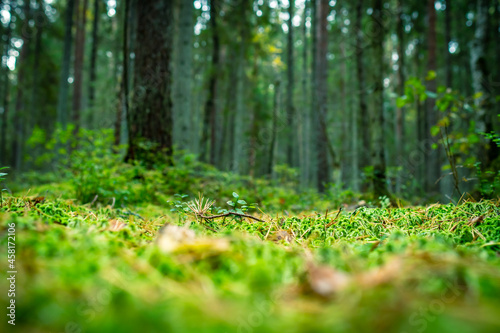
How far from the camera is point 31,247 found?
817 millimetres

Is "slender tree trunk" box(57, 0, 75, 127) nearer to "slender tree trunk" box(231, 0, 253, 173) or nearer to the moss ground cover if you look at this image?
"slender tree trunk" box(231, 0, 253, 173)

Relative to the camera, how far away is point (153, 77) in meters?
5.89

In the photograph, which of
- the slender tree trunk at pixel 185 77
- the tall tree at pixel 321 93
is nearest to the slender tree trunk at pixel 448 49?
the tall tree at pixel 321 93

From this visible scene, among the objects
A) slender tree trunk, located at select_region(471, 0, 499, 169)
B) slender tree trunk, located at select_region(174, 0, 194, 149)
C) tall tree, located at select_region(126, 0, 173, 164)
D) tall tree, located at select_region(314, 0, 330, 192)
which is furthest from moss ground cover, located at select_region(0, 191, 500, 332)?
tall tree, located at select_region(314, 0, 330, 192)

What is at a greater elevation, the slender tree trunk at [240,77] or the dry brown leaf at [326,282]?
the slender tree trunk at [240,77]

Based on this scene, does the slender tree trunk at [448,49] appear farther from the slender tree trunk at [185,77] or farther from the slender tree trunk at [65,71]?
the slender tree trunk at [65,71]

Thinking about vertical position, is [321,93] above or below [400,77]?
below

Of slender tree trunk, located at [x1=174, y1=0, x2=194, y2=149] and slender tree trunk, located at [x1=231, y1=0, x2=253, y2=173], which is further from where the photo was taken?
slender tree trunk, located at [x1=231, y1=0, x2=253, y2=173]

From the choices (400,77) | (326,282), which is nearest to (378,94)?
(326,282)

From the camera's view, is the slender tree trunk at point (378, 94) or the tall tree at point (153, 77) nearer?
the slender tree trunk at point (378, 94)

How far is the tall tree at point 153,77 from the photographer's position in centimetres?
576

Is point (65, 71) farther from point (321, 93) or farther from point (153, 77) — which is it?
point (321, 93)

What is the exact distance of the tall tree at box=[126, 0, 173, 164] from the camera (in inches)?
227

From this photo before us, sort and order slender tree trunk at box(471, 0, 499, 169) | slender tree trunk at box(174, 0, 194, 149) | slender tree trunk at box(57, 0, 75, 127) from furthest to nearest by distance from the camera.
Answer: slender tree trunk at box(57, 0, 75, 127), slender tree trunk at box(174, 0, 194, 149), slender tree trunk at box(471, 0, 499, 169)
